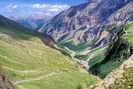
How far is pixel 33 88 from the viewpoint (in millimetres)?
168125

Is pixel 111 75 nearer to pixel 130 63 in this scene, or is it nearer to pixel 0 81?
pixel 130 63

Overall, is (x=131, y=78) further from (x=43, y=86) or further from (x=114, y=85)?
(x=43, y=86)

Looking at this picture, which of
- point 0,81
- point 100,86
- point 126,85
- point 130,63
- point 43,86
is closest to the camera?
point 126,85

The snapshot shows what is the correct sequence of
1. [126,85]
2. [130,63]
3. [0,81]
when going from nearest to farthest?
[126,85] → [130,63] → [0,81]

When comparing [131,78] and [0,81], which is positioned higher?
[0,81]

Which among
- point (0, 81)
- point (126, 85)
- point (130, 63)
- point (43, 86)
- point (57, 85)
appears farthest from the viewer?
point (57, 85)

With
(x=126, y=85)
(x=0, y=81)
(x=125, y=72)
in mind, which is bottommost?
(x=126, y=85)

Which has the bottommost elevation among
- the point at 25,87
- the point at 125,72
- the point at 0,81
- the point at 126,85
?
the point at 126,85

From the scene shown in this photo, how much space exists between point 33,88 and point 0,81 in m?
127

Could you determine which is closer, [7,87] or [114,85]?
[114,85]

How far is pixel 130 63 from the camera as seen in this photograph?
4009 cm

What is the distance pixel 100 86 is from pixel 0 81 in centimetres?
1519

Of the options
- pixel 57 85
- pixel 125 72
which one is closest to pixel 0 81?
pixel 125 72

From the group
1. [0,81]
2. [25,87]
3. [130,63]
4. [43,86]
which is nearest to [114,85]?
[130,63]
